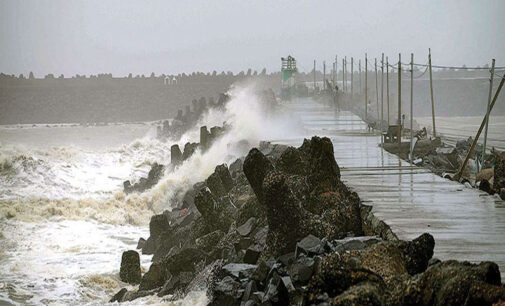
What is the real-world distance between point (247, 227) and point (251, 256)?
5.90ft

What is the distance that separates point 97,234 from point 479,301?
15.1 meters

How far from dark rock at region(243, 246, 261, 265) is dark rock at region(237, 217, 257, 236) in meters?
1.44

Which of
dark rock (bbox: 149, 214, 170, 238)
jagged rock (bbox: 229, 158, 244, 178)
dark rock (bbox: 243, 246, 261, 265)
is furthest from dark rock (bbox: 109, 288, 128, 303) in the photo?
jagged rock (bbox: 229, 158, 244, 178)

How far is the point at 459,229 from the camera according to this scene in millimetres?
8469

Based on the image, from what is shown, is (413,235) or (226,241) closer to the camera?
(413,235)

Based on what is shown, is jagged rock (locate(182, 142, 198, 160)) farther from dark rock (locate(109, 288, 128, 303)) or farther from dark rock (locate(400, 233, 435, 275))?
dark rock (locate(400, 233, 435, 275))

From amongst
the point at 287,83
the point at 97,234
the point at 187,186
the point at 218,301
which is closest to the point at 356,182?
the point at 218,301

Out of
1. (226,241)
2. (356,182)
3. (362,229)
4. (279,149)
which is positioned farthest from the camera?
(279,149)

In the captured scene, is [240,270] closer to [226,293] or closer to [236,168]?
[226,293]

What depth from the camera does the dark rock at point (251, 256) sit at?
9.21 m

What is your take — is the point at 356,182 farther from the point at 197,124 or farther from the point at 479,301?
the point at 197,124

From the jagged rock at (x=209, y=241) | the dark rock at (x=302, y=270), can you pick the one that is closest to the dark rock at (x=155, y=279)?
the jagged rock at (x=209, y=241)

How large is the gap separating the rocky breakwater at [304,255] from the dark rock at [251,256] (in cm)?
1

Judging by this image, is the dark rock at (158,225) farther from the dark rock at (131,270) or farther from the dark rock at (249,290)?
the dark rock at (249,290)
